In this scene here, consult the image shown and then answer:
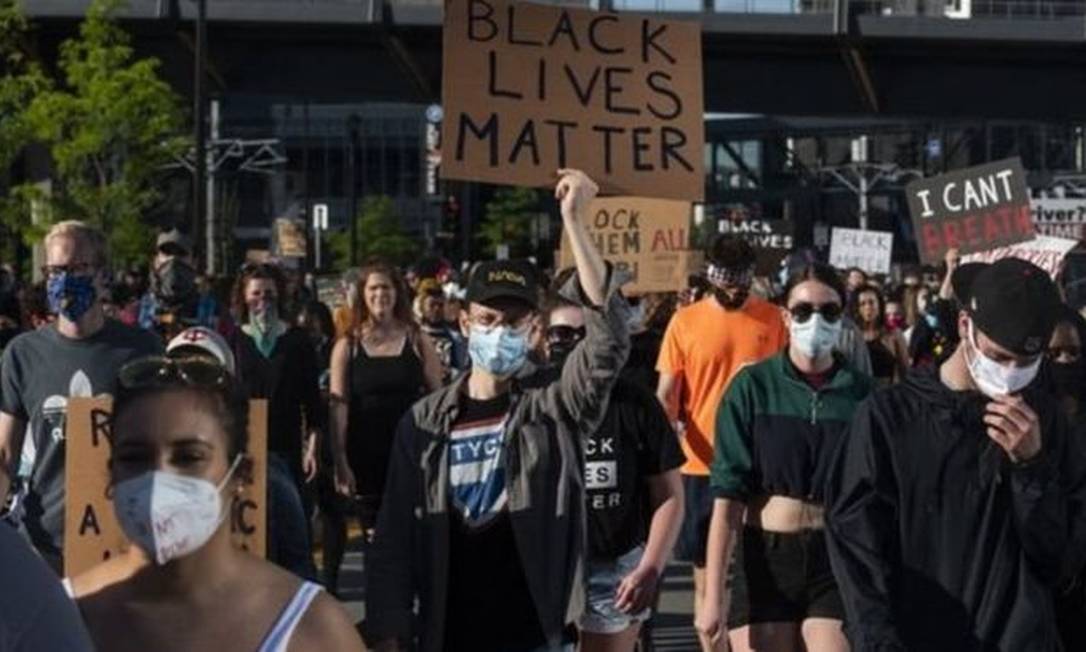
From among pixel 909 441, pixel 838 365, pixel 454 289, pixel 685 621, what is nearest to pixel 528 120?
pixel 838 365

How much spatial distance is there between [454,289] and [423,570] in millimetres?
16412

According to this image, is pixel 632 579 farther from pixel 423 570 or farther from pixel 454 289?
pixel 454 289

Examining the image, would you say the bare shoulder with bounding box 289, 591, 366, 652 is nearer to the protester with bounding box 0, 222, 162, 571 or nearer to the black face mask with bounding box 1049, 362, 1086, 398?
the protester with bounding box 0, 222, 162, 571

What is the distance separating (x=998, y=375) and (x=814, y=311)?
2.80 metres

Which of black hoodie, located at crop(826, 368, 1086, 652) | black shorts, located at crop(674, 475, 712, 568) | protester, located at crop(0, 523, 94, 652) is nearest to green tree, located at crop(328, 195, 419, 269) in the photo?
black shorts, located at crop(674, 475, 712, 568)

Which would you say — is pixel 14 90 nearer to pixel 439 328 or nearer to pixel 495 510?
pixel 439 328

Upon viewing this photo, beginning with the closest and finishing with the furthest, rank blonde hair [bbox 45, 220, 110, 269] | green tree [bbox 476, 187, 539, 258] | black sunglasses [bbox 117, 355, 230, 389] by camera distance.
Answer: black sunglasses [bbox 117, 355, 230, 389] → blonde hair [bbox 45, 220, 110, 269] → green tree [bbox 476, 187, 539, 258]

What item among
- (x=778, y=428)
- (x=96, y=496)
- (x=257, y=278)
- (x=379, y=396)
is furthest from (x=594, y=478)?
(x=257, y=278)

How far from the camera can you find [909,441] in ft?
18.9

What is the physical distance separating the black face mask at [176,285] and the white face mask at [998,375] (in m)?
5.74

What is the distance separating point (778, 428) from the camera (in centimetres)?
830

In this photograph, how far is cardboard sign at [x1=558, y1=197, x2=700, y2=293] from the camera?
15.5 meters

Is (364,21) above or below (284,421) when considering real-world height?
above

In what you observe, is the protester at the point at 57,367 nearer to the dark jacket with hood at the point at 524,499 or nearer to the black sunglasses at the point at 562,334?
the dark jacket with hood at the point at 524,499
